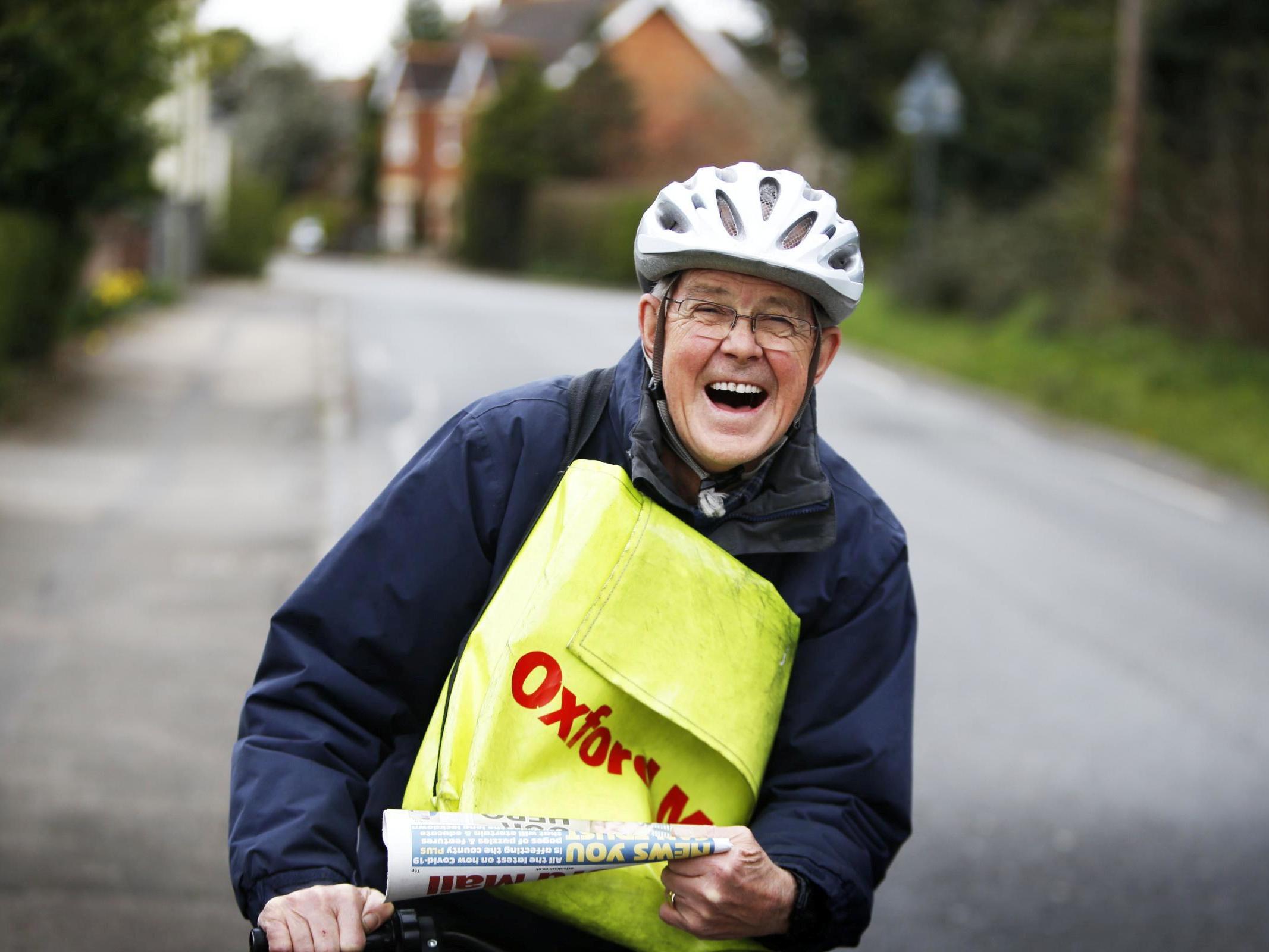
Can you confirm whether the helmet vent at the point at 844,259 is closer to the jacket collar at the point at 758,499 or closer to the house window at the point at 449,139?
the jacket collar at the point at 758,499

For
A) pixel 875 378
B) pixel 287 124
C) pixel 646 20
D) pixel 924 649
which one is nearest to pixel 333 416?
pixel 924 649

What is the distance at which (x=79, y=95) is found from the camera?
36.9ft

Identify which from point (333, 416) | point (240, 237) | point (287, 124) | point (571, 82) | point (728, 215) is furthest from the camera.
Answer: point (287, 124)

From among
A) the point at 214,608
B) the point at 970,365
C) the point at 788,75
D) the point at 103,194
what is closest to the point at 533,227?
the point at 788,75

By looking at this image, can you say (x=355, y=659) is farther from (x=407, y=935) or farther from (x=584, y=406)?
(x=584, y=406)

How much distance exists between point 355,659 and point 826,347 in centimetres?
87

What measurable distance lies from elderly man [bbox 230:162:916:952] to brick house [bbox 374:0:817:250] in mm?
36039

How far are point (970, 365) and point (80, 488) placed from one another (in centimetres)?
1404

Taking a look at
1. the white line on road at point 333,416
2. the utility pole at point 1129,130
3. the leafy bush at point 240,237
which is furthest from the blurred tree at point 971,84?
the leafy bush at point 240,237

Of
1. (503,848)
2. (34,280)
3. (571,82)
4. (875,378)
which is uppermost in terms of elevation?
(571,82)

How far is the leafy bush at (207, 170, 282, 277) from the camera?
119ft

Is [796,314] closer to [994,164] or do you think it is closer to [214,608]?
[214,608]

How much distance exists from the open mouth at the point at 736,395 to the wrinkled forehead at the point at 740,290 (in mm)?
118

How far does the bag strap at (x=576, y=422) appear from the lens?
2.40 meters
